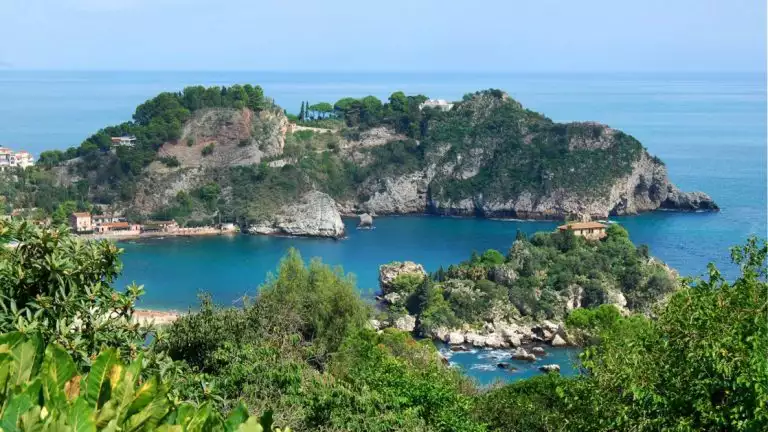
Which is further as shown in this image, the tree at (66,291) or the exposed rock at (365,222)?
the exposed rock at (365,222)

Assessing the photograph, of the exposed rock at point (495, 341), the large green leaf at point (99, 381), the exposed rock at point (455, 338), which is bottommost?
the exposed rock at point (455, 338)

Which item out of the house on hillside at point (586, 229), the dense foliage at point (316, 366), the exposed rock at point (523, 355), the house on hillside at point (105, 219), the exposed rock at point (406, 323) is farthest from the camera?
the house on hillside at point (105, 219)

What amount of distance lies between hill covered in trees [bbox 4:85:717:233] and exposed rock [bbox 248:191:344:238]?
2.16 ft

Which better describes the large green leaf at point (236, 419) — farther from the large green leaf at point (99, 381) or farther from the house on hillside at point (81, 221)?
the house on hillside at point (81, 221)

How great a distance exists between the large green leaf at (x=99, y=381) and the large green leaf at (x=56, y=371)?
94 mm

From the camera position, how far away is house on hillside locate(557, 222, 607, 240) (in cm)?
2912

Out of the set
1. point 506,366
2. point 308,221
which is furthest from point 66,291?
point 308,221

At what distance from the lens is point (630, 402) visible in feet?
16.8

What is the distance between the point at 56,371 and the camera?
10.4 ft

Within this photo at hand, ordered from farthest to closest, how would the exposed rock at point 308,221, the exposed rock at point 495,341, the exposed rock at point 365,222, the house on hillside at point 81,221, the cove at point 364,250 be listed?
the exposed rock at point 365,222
the exposed rock at point 308,221
the house on hillside at point 81,221
the cove at point 364,250
the exposed rock at point 495,341

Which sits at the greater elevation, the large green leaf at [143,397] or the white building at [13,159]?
the large green leaf at [143,397]

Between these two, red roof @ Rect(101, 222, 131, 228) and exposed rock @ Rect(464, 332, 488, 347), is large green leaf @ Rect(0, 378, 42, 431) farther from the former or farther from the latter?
red roof @ Rect(101, 222, 131, 228)

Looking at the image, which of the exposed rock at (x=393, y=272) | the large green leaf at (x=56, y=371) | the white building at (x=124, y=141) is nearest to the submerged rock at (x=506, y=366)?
the exposed rock at (x=393, y=272)

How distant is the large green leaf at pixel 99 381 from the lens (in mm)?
3080
